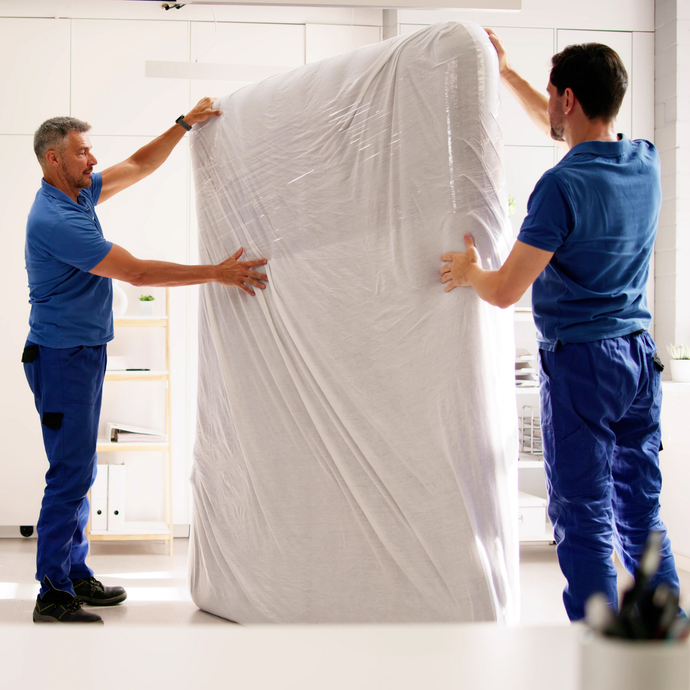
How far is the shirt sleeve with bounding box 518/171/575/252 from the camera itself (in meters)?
1.34

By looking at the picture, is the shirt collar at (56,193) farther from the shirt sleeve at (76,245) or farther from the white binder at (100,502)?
the white binder at (100,502)

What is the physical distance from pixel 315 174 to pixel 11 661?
1.50 m

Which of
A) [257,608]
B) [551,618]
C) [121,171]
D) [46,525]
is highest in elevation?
[121,171]

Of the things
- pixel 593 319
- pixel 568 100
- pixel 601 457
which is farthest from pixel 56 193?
pixel 601 457

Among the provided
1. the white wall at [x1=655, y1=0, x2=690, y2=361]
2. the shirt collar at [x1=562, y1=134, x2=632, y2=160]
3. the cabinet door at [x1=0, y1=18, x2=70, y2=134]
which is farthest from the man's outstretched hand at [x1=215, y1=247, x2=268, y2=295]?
the white wall at [x1=655, y1=0, x2=690, y2=361]

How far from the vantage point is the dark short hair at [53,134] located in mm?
2139

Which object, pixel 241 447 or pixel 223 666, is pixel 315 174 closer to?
pixel 241 447

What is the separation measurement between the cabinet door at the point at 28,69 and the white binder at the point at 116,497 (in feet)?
5.47

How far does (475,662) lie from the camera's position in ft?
1.44

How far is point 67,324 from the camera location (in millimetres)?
2080

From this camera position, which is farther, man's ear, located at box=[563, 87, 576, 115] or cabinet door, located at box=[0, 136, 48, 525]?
cabinet door, located at box=[0, 136, 48, 525]

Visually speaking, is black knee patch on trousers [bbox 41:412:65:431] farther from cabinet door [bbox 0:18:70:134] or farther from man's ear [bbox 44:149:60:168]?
cabinet door [bbox 0:18:70:134]

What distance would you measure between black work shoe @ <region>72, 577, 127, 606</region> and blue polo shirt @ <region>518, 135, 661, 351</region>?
5.56ft

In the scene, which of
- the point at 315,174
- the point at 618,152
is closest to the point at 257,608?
the point at 315,174
